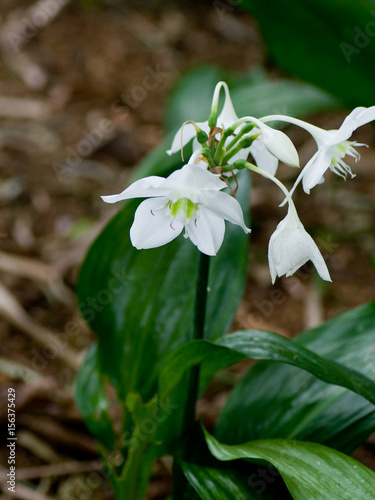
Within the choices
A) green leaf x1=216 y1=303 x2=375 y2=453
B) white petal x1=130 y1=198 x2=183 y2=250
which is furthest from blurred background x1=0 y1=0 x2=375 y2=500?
white petal x1=130 y1=198 x2=183 y2=250

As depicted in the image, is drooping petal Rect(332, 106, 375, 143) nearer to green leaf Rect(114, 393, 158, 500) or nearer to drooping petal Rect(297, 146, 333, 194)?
drooping petal Rect(297, 146, 333, 194)

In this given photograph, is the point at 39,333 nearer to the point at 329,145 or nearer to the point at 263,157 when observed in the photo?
the point at 263,157

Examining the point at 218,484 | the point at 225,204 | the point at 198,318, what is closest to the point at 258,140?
the point at 225,204

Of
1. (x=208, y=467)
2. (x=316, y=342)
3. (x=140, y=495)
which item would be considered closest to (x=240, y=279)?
(x=316, y=342)

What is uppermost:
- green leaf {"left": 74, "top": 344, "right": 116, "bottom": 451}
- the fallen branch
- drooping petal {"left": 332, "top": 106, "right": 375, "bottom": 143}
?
drooping petal {"left": 332, "top": 106, "right": 375, "bottom": 143}

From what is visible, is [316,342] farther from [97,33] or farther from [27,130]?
[97,33]

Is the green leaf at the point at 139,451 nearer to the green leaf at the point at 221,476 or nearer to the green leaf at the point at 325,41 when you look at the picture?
the green leaf at the point at 221,476

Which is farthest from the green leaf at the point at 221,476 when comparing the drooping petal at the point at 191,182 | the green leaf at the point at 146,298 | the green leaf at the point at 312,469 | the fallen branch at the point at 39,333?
the fallen branch at the point at 39,333
